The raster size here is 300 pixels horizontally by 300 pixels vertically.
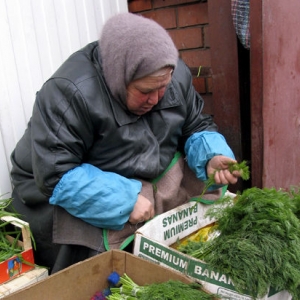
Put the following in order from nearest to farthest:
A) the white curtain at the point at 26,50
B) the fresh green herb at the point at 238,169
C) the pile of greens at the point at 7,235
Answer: the fresh green herb at the point at 238,169
the pile of greens at the point at 7,235
the white curtain at the point at 26,50

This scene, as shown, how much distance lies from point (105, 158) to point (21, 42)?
3.24 feet

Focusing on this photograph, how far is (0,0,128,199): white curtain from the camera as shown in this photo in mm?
2383

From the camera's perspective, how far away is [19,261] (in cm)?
202

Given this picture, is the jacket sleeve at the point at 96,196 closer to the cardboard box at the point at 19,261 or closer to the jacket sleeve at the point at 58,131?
the jacket sleeve at the point at 58,131

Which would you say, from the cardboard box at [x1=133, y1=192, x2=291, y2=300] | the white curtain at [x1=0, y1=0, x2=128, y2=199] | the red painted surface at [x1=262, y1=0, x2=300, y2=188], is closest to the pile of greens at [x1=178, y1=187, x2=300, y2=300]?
the cardboard box at [x1=133, y1=192, x2=291, y2=300]

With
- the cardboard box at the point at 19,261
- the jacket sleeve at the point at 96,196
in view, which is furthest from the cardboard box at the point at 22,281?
the jacket sleeve at the point at 96,196

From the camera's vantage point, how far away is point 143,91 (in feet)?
6.02

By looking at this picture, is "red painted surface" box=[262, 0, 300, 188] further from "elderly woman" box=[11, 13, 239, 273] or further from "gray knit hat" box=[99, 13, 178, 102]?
"gray knit hat" box=[99, 13, 178, 102]

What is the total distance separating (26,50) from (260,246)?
1774 millimetres

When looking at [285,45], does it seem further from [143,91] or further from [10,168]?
[10,168]

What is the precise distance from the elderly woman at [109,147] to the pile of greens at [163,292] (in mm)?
245

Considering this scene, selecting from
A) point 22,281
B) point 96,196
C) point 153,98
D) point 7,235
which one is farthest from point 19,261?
point 153,98

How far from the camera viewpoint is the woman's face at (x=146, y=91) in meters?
1.80

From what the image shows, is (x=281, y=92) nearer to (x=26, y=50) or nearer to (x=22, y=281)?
(x=26, y=50)
